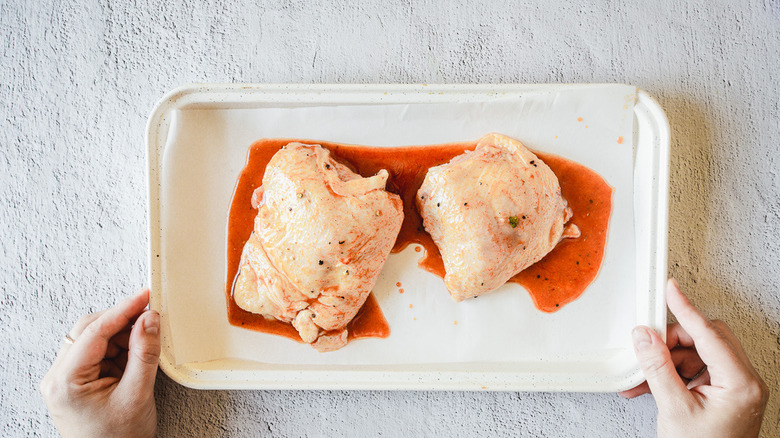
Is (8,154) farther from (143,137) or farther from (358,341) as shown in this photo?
(358,341)

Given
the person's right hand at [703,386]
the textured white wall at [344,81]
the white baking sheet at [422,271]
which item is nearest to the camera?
the person's right hand at [703,386]

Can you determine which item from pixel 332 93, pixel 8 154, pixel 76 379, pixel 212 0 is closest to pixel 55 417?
pixel 76 379

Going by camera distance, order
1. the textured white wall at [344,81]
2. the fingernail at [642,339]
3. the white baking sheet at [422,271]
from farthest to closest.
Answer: the textured white wall at [344,81]
the white baking sheet at [422,271]
the fingernail at [642,339]

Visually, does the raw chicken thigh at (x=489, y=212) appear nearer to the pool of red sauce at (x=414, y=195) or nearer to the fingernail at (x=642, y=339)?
the pool of red sauce at (x=414, y=195)

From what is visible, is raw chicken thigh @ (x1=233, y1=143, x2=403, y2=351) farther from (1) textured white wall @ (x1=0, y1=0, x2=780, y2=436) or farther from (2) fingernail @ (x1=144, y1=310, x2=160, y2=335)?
(1) textured white wall @ (x1=0, y1=0, x2=780, y2=436)

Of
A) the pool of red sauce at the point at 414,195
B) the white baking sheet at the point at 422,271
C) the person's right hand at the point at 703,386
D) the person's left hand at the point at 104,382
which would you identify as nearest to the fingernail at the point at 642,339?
the person's right hand at the point at 703,386

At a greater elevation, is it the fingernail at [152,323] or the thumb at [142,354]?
the fingernail at [152,323]

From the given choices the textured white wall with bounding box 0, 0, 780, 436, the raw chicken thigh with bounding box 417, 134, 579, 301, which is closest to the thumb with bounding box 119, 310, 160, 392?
the textured white wall with bounding box 0, 0, 780, 436
